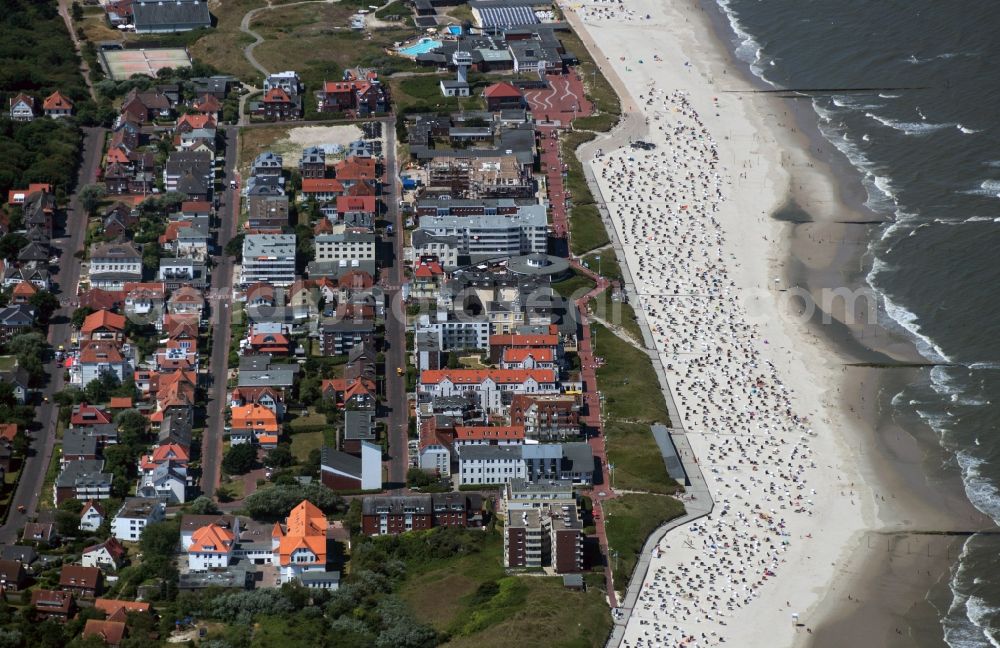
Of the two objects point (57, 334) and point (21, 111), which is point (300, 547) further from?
point (21, 111)

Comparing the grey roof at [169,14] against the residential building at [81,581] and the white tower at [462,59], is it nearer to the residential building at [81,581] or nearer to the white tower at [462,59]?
the white tower at [462,59]

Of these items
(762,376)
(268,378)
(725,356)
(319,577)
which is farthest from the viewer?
(725,356)

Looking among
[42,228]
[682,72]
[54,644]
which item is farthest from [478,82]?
[54,644]

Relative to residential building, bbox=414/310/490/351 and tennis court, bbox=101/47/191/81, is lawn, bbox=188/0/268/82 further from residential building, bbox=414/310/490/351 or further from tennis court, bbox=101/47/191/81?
residential building, bbox=414/310/490/351

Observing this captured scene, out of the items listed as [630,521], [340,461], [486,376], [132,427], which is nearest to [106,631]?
[340,461]

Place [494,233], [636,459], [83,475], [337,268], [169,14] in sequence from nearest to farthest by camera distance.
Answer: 1. [83,475]
2. [636,459]
3. [337,268]
4. [494,233]
5. [169,14]

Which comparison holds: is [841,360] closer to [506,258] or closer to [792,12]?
[506,258]
